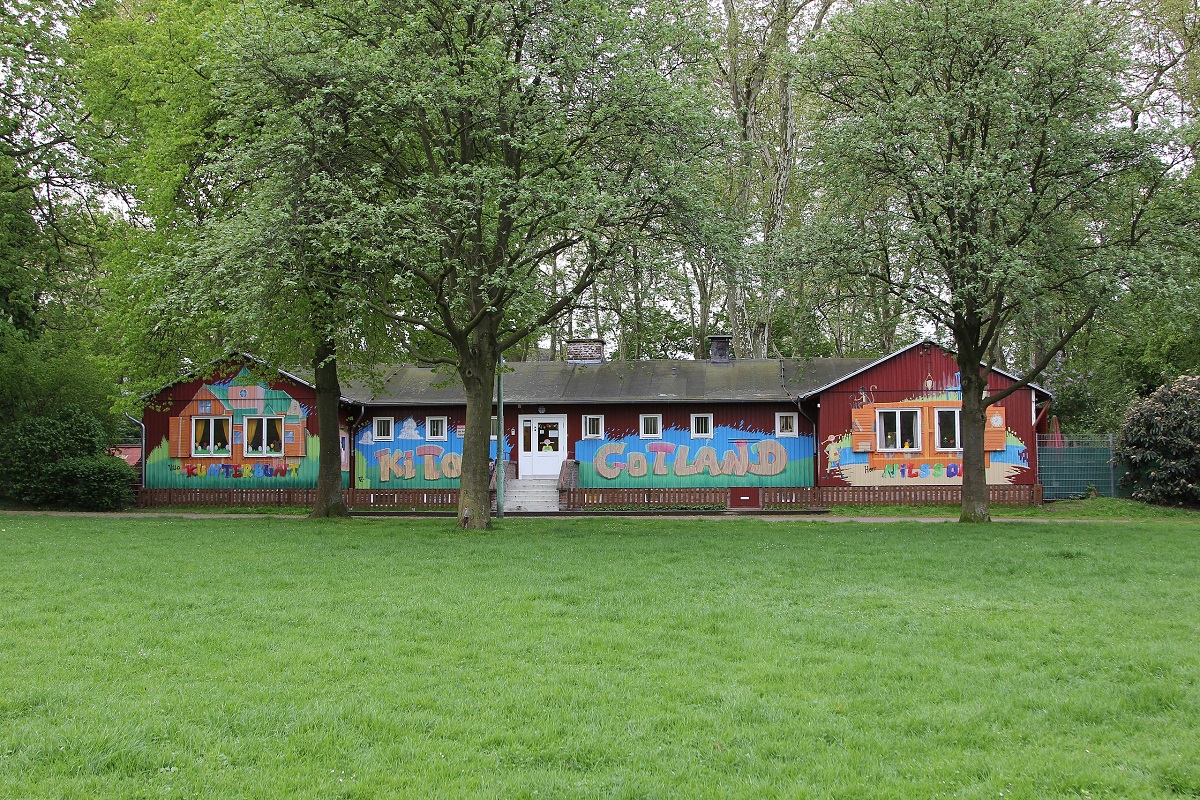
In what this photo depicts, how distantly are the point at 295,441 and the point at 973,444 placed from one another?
20.7 m

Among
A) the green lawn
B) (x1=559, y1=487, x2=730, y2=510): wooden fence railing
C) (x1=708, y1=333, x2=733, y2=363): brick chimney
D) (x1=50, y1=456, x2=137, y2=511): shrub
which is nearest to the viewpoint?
the green lawn

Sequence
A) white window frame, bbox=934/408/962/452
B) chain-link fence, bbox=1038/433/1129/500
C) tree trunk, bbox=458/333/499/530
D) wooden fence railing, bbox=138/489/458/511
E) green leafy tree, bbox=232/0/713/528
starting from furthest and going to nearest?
white window frame, bbox=934/408/962/452 < chain-link fence, bbox=1038/433/1129/500 < wooden fence railing, bbox=138/489/458/511 < tree trunk, bbox=458/333/499/530 < green leafy tree, bbox=232/0/713/528

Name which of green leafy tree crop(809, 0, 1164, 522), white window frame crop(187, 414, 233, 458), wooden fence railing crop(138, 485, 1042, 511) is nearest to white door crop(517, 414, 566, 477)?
wooden fence railing crop(138, 485, 1042, 511)

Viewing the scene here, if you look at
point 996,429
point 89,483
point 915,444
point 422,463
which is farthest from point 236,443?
point 996,429

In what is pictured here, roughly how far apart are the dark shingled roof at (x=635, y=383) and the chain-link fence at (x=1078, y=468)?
6219 millimetres

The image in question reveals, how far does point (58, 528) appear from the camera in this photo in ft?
64.1

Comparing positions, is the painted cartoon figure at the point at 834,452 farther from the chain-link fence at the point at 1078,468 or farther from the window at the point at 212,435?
the window at the point at 212,435

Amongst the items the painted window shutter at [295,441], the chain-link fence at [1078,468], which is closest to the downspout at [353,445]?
the painted window shutter at [295,441]

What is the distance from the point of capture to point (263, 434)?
101ft

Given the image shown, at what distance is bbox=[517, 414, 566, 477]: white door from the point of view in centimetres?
3038

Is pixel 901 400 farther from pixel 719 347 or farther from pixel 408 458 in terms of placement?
pixel 408 458

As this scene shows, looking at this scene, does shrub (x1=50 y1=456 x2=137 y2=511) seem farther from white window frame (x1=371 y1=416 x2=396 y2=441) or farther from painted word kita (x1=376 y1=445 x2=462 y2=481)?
painted word kita (x1=376 y1=445 x2=462 y2=481)

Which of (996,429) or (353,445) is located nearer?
(996,429)

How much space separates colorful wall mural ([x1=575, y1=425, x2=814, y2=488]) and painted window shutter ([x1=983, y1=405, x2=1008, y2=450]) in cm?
530
